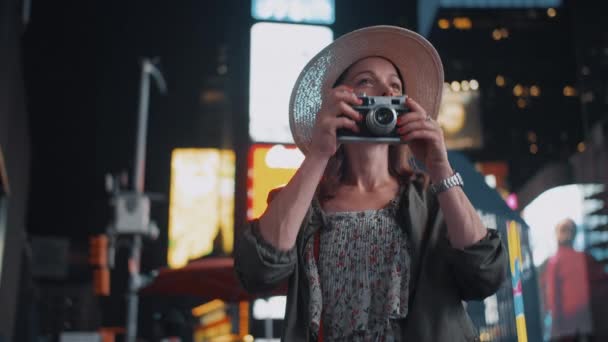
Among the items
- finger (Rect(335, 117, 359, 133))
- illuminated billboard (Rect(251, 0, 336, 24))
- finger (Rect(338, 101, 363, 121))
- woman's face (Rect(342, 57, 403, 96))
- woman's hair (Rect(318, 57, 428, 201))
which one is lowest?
woman's hair (Rect(318, 57, 428, 201))

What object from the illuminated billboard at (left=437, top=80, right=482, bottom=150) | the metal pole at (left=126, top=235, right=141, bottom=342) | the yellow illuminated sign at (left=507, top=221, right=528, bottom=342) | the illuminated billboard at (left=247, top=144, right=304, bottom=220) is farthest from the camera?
the illuminated billboard at (left=437, top=80, right=482, bottom=150)

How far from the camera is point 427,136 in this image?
1.58 metres

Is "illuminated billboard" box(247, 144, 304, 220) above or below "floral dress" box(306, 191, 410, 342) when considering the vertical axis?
above

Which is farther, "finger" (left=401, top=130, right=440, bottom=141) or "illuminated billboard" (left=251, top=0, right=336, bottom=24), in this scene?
"illuminated billboard" (left=251, top=0, right=336, bottom=24)

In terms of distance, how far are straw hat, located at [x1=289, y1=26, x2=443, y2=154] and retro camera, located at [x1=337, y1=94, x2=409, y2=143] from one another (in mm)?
324

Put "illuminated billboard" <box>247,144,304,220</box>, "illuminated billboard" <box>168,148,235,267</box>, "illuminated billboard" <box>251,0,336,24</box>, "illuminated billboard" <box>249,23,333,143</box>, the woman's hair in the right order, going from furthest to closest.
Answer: "illuminated billboard" <box>168,148,235,267</box> → "illuminated billboard" <box>251,0,336,24</box> → "illuminated billboard" <box>249,23,333,143</box> → "illuminated billboard" <box>247,144,304,220</box> → the woman's hair

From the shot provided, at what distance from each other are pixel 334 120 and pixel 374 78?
0.96 ft

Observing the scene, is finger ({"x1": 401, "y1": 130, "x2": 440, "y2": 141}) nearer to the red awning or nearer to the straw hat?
the straw hat

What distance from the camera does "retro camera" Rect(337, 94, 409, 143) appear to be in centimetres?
159

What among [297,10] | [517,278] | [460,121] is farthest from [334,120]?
[460,121]

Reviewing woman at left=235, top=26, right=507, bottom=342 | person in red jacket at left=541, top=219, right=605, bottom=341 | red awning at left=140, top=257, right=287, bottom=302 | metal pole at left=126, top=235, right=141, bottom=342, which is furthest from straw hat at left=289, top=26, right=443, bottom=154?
person in red jacket at left=541, top=219, right=605, bottom=341

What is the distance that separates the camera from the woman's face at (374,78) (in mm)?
1807

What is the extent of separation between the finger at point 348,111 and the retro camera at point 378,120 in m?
0.01

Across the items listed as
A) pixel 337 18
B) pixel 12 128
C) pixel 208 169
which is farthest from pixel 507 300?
pixel 208 169
